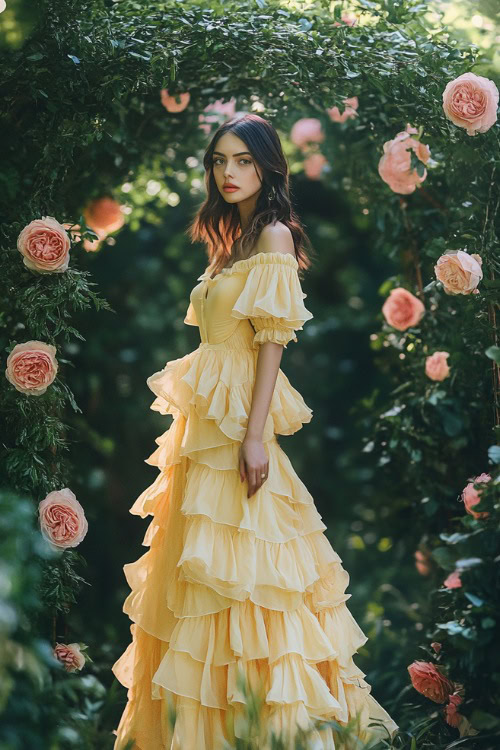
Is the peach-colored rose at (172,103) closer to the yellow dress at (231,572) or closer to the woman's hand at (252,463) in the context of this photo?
the yellow dress at (231,572)

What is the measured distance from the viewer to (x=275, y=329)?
2.49 meters

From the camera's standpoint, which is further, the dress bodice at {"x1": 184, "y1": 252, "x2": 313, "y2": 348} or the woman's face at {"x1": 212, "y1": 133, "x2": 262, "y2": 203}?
the woman's face at {"x1": 212, "y1": 133, "x2": 262, "y2": 203}

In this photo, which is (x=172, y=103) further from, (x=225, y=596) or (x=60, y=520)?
(x=225, y=596)

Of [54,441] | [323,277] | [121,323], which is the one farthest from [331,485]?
[54,441]

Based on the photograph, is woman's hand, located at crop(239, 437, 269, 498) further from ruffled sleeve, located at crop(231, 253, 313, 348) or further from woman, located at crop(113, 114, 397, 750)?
ruffled sleeve, located at crop(231, 253, 313, 348)

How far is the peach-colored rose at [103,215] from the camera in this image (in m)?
3.38

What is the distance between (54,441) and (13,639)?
2.74 feet

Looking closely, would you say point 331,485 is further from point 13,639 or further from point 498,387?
point 13,639

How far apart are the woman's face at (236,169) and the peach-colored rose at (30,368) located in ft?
2.31

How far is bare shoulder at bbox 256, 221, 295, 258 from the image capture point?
2539 mm

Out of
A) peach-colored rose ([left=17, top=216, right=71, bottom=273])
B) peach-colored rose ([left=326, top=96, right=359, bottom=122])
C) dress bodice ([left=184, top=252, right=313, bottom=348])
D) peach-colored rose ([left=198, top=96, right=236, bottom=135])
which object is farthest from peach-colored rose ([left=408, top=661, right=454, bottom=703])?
peach-colored rose ([left=198, top=96, right=236, bottom=135])

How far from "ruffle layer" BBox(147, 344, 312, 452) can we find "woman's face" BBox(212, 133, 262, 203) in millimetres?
464

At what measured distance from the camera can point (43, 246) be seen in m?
2.54

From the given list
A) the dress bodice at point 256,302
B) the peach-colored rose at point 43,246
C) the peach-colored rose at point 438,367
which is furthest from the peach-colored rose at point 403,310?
the peach-colored rose at point 43,246
